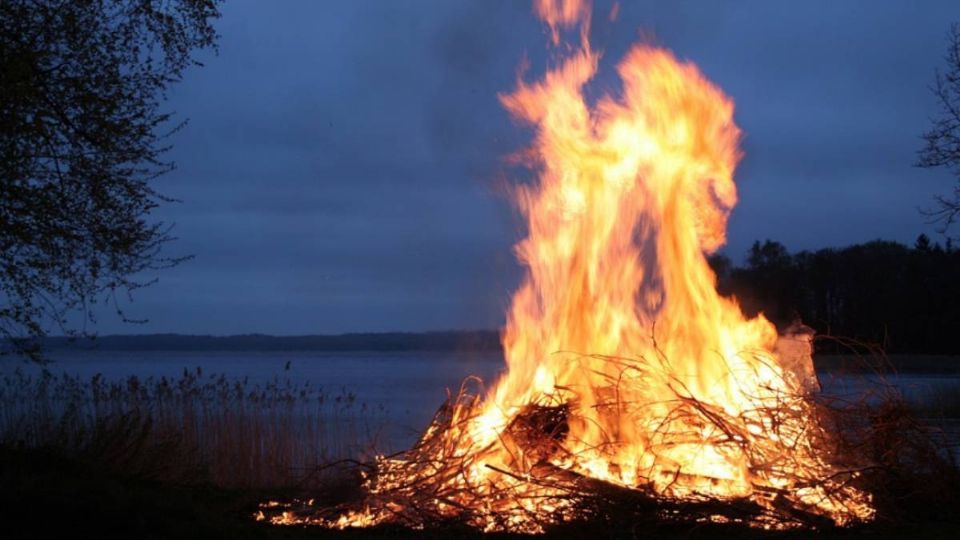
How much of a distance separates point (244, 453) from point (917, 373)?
114ft

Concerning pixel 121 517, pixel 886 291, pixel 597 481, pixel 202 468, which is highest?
pixel 886 291

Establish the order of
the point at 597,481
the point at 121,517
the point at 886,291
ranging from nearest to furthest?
the point at 121,517 < the point at 597,481 < the point at 886,291

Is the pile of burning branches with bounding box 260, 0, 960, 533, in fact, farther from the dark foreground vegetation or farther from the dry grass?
the dry grass

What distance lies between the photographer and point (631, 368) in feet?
28.8

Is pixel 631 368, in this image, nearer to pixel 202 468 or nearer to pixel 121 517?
pixel 121 517

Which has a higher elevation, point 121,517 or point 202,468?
point 121,517

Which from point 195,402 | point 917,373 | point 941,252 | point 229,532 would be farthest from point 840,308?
point 229,532

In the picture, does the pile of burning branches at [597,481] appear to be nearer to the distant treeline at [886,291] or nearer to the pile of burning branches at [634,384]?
the pile of burning branches at [634,384]

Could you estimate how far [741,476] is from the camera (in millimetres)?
8188

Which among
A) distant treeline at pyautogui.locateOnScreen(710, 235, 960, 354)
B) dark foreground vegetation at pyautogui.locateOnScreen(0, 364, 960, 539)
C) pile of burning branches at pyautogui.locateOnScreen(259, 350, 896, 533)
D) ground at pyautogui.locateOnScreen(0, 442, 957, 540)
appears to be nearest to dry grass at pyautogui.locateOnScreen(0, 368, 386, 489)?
dark foreground vegetation at pyautogui.locateOnScreen(0, 364, 960, 539)

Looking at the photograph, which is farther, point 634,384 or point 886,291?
point 886,291

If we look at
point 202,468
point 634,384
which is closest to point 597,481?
point 634,384

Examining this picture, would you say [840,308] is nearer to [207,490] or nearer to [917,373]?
[917,373]

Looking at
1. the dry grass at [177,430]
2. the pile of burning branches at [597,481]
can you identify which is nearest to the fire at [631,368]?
the pile of burning branches at [597,481]
